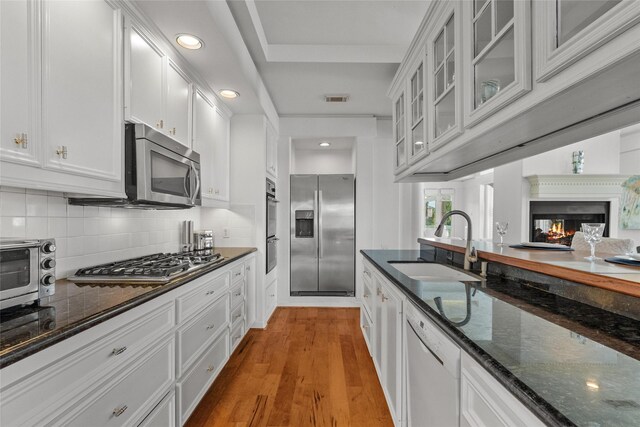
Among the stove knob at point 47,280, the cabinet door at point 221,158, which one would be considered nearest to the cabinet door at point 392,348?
the stove knob at point 47,280

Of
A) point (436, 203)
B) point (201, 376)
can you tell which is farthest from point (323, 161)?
point (436, 203)

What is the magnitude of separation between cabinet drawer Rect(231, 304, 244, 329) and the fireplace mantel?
452cm

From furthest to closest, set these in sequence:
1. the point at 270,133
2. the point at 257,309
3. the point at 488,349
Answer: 1. the point at 270,133
2. the point at 257,309
3. the point at 488,349

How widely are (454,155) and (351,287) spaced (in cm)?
277

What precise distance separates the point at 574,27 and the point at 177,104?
7.29ft

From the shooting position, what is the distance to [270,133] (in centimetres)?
374

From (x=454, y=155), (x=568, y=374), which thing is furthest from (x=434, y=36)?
(x=568, y=374)

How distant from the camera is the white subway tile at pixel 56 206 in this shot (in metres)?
1.53

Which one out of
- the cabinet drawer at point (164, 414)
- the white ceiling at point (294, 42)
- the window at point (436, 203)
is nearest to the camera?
the cabinet drawer at point (164, 414)

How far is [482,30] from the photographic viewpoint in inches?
50.9

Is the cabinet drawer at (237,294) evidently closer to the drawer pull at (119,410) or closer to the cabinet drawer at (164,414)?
the cabinet drawer at (164,414)

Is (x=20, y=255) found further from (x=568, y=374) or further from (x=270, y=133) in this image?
(x=270, y=133)

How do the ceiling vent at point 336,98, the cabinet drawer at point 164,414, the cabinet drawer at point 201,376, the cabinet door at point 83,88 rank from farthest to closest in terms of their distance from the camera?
the ceiling vent at point 336,98
the cabinet drawer at point 201,376
the cabinet drawer at point 164,414
the cabinet door at point 83,88

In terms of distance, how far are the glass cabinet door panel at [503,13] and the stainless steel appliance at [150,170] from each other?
1.78 metres
